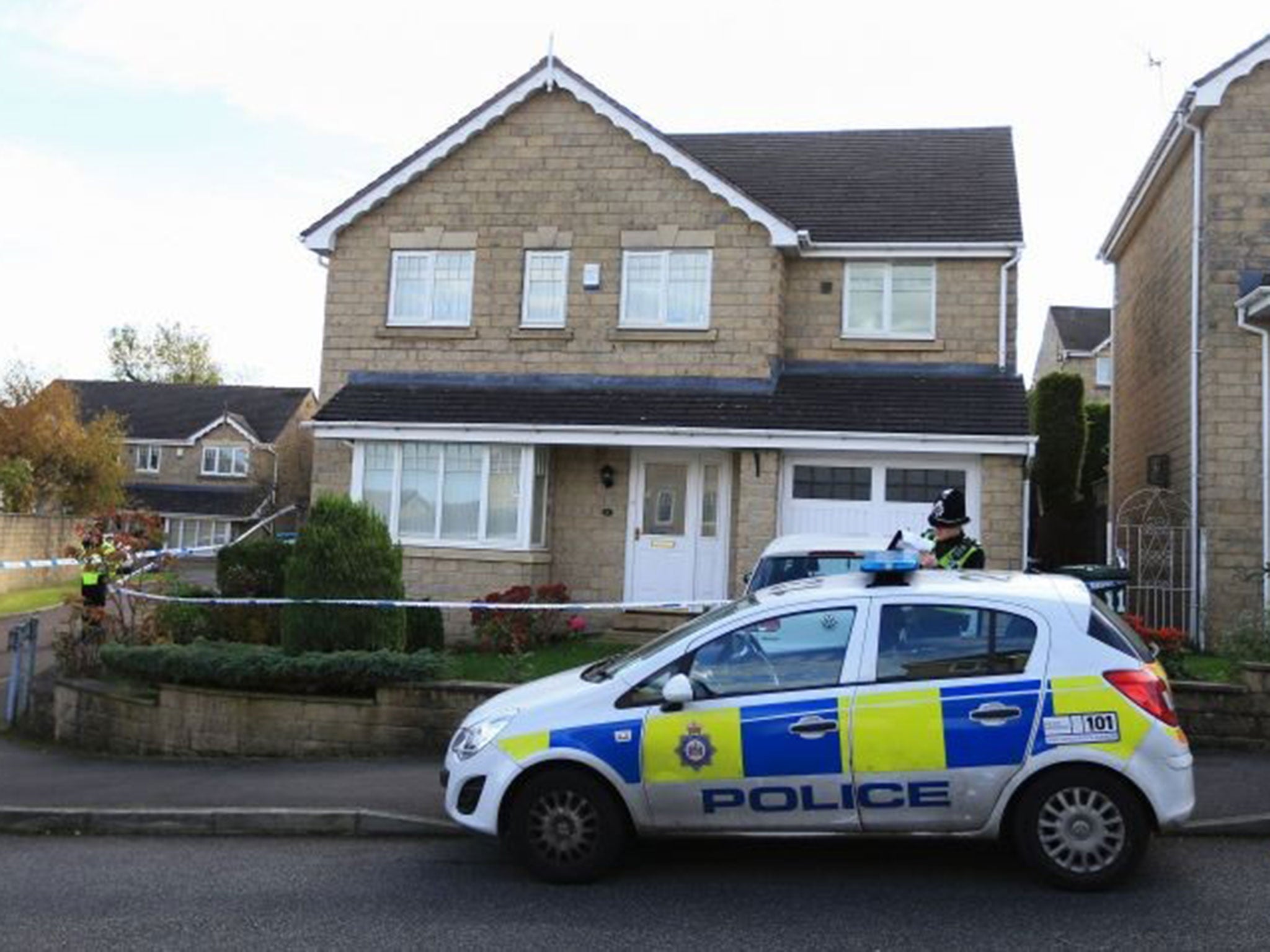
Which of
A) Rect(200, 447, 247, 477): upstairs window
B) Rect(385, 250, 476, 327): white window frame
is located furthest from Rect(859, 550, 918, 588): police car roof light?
Rect(200, 447, 247, 477): upstairs window

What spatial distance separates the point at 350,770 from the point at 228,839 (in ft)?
4.69

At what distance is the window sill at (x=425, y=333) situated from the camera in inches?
628

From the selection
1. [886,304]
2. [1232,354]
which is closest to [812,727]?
[1232,354]

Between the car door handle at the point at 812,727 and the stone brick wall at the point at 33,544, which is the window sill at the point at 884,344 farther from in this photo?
the stone brick wall at the point at 33,544

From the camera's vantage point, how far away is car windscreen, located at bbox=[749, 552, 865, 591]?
905 centimetres

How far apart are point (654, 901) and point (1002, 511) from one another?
9.48 m

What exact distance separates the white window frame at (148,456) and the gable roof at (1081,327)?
3996 centimetres

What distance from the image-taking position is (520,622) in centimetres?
1281

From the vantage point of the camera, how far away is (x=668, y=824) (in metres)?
5.84

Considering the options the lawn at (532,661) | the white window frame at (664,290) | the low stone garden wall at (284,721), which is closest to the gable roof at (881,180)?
the white window frame at (664,290)

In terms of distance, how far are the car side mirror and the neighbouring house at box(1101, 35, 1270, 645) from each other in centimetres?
903

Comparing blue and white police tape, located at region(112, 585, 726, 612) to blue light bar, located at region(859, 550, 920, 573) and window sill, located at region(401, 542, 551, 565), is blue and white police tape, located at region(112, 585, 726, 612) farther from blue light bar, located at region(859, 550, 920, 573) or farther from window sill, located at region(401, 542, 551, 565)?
blue light bar, located at region(859, 550, 920, 573)

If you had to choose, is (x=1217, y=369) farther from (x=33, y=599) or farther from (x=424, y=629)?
(x=33, y=599)

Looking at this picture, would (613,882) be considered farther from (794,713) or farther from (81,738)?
(81,738)
